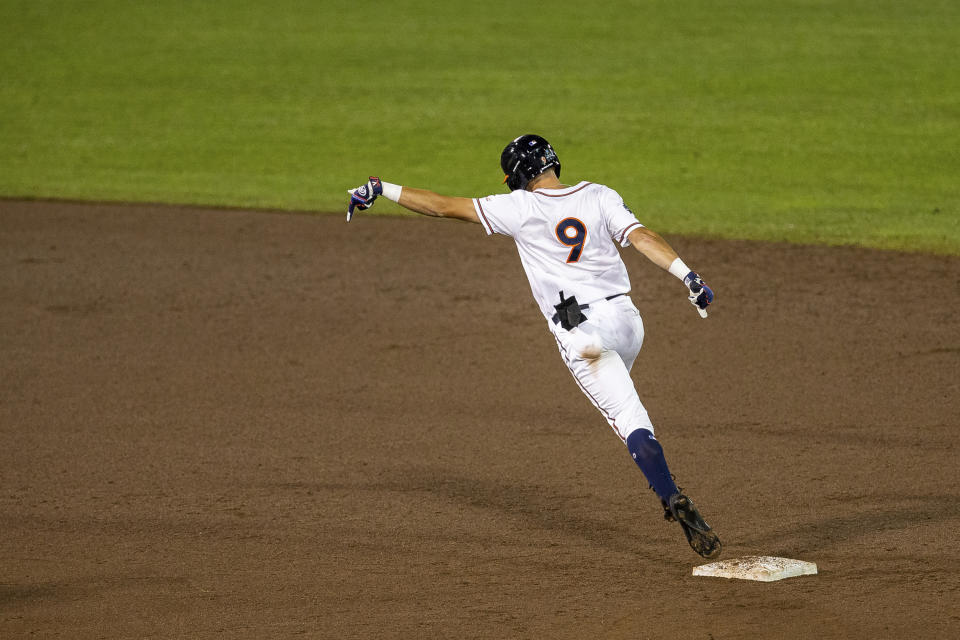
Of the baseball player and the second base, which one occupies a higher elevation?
the baseball player

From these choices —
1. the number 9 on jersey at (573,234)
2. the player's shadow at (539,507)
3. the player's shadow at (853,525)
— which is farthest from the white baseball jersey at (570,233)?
the player's shadow at (853,525)

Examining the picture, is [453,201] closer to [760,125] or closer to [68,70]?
[760,125]

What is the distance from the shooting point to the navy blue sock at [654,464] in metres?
5.62

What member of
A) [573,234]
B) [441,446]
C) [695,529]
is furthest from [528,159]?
[441,446]

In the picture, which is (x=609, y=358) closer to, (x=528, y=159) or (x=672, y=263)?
(x=672, y=263)

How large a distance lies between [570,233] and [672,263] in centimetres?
55

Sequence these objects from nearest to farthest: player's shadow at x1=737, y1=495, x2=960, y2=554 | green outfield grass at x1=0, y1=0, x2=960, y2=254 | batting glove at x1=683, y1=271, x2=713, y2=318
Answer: batting glove at x1=683, y1=271, x2=713, y2=318 < player's shadow at x1=737, y1=495, x2=960, y2=554 < green outfield grass at x1=0, y1=0, x2=960, y2=254

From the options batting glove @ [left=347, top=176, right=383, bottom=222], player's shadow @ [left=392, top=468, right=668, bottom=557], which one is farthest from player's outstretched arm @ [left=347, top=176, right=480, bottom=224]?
player's shadow @ [left=392, top=468, right=668, bottom=557]

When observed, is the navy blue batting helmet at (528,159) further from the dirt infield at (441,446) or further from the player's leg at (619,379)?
the dirt infield at (441,446)

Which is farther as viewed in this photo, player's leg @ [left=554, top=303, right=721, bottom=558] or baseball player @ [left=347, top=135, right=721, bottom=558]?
baseball player @ [left=347, top=135, right=721, bottom=558]

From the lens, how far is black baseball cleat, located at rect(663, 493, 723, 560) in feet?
17.9

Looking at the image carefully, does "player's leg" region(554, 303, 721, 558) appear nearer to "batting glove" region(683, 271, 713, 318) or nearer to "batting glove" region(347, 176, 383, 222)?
"batting glove" region(683, 271, 713, 318)

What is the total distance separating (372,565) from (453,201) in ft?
5.83

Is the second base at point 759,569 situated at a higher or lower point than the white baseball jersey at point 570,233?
lower
